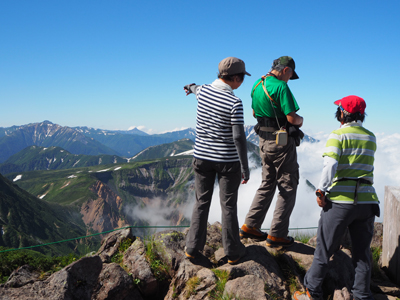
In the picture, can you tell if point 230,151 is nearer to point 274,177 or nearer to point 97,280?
point 274,177

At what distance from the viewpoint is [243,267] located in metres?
5.38

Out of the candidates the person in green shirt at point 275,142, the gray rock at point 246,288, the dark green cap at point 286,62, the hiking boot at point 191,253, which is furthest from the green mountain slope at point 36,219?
the dark green cap at point 286,62

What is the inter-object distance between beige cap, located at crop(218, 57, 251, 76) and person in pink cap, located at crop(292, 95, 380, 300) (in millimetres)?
1865

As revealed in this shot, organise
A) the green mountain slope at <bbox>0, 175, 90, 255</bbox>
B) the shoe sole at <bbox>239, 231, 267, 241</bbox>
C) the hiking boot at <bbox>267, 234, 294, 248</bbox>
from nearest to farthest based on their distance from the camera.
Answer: the hiking boot at <bbox>267, 234, 294, 248</bbox>
the shoe sole at <bbox>239, 231, 267, 241</bbox>
the green mountain slope at <bbox>0, 175, 90, 255</bbox>

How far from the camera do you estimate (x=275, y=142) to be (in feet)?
18.7

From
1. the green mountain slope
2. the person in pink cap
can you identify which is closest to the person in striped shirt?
the person in pink cap


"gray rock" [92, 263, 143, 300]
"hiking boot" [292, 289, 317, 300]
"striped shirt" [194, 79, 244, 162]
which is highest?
"striped shirt" [194, 79, 244, 162]

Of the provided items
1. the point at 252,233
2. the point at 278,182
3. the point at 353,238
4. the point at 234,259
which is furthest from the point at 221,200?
the point at 353,238

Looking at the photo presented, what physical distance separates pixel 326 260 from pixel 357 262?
58 centimetres

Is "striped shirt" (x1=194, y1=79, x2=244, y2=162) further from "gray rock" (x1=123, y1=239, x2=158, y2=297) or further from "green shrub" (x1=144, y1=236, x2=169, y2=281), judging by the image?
"gray rock" (x1=123, y1=239, x2=158, y2=297)

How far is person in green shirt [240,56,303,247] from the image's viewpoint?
17.9 ft

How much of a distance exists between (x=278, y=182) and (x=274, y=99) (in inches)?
71.6

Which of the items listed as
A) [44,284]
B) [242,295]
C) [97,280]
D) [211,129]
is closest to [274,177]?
[211,129]

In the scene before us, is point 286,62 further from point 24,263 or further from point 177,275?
point 24,263
